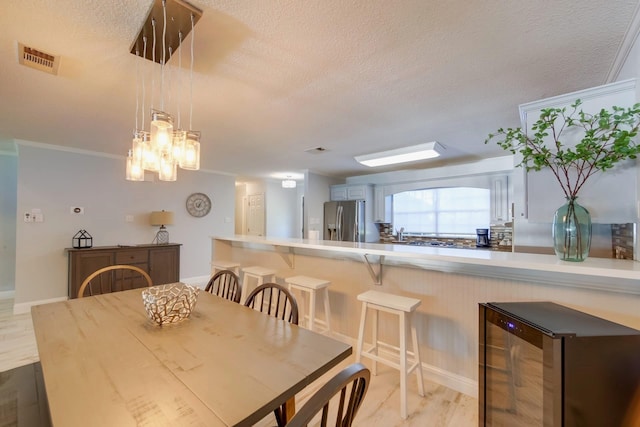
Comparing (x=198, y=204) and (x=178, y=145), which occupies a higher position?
(x=178, y=145)

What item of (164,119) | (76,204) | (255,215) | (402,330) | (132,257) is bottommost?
(402,330)

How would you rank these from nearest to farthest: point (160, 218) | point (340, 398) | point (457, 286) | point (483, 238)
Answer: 1. point (340, 398)
2. point (457, 286)
3. point (483, 238)
4. point (160, 218)

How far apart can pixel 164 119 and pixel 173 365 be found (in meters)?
1.16

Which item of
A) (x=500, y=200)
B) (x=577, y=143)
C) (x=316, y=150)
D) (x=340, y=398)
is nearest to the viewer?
(x=340, y=398)

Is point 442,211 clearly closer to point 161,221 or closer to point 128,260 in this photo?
point 161,221

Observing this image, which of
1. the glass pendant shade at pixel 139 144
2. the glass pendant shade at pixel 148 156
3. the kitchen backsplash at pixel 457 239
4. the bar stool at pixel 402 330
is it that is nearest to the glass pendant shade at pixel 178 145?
the glass pendant shade at pixel 148 156

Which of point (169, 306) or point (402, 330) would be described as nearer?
point (169, 306)

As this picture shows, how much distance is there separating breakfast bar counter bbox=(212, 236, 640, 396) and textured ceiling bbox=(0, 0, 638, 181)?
1.21 metres

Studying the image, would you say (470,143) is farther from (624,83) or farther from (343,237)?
(343,237)

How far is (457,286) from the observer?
6.67 feet

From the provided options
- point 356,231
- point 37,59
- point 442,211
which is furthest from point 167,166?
point 442,211

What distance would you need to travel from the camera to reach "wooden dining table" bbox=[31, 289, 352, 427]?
79 centimetres

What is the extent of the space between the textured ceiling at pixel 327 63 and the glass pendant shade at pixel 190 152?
528mm

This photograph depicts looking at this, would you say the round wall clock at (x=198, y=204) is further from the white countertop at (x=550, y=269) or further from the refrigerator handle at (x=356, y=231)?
the white countertop at (x=550, y=269)
